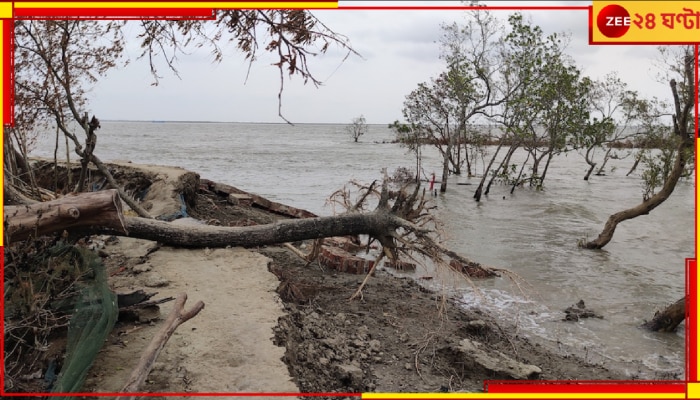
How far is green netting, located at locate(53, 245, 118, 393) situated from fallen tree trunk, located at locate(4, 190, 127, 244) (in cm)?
37

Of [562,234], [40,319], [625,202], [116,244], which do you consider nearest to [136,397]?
[40,319]

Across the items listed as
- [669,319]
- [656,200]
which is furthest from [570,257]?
[669,319]

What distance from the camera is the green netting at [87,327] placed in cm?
348

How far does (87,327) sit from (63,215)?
110cm

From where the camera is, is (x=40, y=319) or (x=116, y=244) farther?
(x=116, y=244)

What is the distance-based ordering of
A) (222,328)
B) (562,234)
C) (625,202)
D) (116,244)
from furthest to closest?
(625,202) < (562,234) < (116,244) < (222,328)

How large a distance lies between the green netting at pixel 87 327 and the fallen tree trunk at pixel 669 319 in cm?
719

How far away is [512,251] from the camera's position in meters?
12.9

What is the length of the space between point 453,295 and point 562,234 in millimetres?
8186

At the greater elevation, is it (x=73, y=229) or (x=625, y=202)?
(x=73, y=229)

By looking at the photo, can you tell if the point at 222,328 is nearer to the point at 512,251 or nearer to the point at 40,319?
the point at 40,319

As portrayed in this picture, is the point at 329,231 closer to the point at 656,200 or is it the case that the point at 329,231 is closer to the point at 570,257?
the point at 656,200

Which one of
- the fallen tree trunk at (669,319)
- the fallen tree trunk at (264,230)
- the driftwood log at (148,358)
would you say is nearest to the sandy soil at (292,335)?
the fallen tree trunk at (264,230)

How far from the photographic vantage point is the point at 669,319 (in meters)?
7.74
